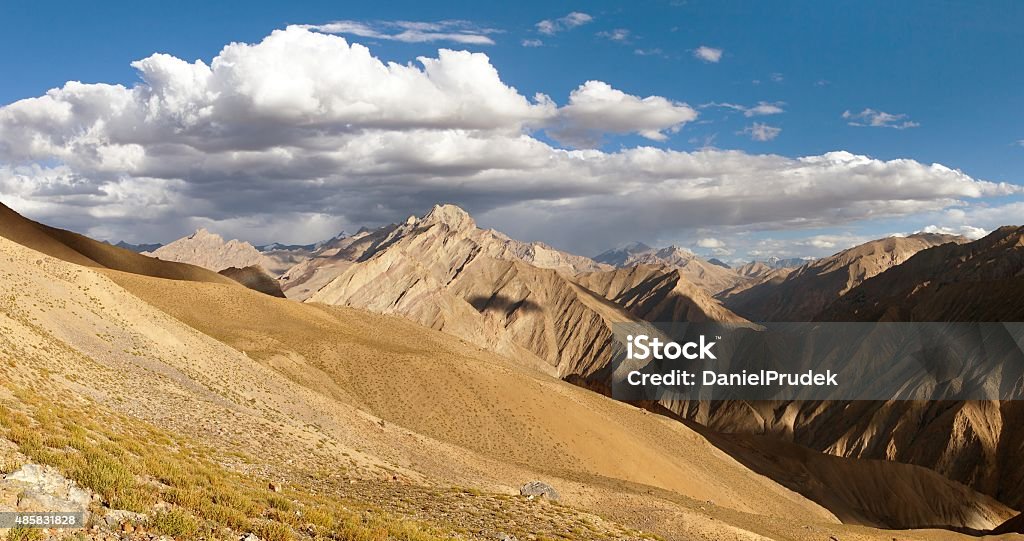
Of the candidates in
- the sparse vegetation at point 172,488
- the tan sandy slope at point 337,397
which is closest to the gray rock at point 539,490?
the tan sandy slope at point 337,397

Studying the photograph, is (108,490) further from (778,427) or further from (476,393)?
(778,427)

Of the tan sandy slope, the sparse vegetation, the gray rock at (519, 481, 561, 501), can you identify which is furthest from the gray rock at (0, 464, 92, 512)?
the gray rock at (519, 481, 561, 501)

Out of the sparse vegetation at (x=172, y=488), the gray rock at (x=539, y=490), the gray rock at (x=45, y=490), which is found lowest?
the gray rock at (x=539, y=490)

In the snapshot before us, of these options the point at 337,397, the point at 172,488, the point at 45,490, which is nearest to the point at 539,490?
the point at 172,488

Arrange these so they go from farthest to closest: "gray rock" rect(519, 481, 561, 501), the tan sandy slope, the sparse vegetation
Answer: "gray rock" rect(519, 481, 561, 501) < the tan sandy slope < the sparse vegetation

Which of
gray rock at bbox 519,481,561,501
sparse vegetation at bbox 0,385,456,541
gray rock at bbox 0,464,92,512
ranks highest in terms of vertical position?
gray rock at bbox 0,464,92,512

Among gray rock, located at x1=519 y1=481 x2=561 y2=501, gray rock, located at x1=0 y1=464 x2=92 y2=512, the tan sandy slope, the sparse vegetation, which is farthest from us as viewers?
gray rock, located at x1=519 y1=481 x2=561 y2=501

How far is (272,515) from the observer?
15.3 meters

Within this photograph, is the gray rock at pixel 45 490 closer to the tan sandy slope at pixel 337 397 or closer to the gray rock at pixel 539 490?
the tan sandy slope at pixel 337 397

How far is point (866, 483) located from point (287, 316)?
8914 centimetres

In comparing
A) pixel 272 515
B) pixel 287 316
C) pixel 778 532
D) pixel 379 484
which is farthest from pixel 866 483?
pixel 272 515

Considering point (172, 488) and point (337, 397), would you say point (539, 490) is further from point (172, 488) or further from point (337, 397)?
point (337, 397)

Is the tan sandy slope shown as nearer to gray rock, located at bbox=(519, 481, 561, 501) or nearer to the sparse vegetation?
gray rock, located at bbox=(519, 481, 561, 501)

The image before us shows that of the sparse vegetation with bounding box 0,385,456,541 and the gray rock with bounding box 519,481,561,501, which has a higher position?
the sparse vegetation with bounding box 0,385,456,541
